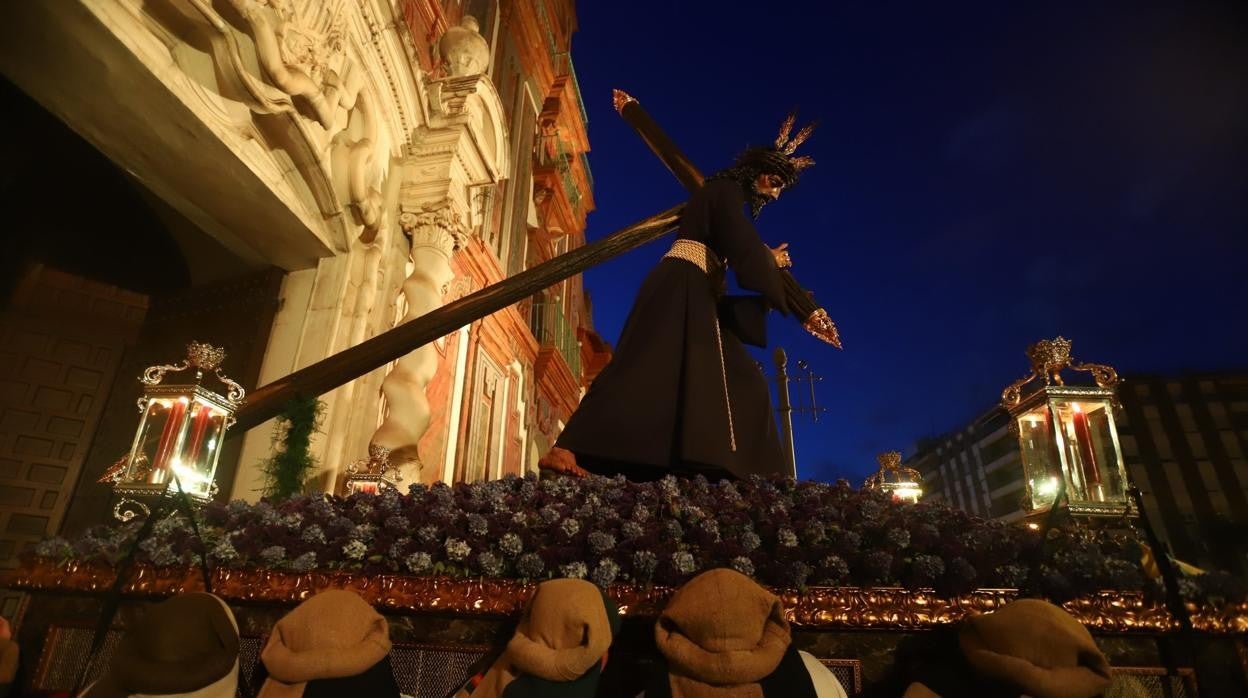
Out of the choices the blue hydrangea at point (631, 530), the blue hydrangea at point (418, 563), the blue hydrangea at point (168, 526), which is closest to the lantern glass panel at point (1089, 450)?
the blue hydrangea at point (631, 530)

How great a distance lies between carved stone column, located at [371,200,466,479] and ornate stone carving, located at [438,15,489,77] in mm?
1722

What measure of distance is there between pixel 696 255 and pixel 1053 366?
189cm

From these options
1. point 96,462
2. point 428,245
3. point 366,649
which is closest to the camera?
point 366,649

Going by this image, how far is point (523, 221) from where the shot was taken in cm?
1055

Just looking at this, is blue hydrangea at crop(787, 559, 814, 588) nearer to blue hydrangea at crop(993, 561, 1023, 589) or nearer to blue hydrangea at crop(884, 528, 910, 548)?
blue hydrangea at crop(884, 528, 910, 548)

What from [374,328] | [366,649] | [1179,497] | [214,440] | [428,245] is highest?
[1179,497]

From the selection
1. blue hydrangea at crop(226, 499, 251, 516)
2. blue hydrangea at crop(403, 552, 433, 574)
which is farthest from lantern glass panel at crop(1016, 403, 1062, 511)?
blue hydrangea at crop(226, 499, 251, 516)

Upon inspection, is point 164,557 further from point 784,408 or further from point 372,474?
point 784,408

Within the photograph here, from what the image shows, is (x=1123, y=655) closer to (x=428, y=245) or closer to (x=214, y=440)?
(x=214, y=440)

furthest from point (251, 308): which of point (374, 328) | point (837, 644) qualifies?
point (837, 644)

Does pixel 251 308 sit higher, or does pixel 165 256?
pixel 165 256

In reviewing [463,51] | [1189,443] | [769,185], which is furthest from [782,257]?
[1189,443]

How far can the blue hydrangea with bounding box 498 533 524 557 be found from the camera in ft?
6.28

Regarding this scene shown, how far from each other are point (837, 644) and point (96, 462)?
5.76 metres
